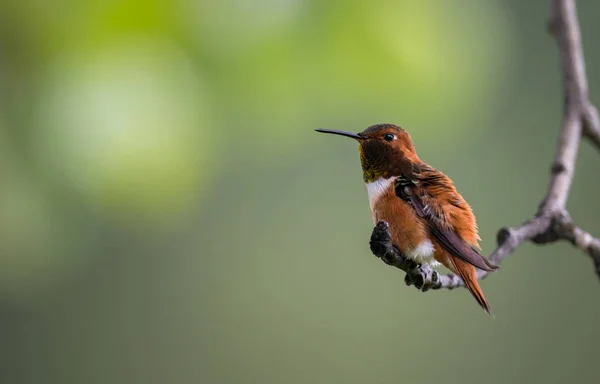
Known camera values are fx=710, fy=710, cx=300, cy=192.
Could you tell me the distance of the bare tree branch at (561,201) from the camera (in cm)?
131

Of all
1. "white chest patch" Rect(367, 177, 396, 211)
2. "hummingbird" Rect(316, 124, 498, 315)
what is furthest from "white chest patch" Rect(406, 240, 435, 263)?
"white chest patch" Rect(367, 177, 396, 211)

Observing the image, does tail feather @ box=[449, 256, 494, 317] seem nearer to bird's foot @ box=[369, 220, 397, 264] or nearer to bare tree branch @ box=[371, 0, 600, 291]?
bare tree branch @ box=[371, 0, 600, 291]

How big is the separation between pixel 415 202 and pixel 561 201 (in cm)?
67

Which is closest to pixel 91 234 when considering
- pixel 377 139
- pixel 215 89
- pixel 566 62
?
pixel 215 89

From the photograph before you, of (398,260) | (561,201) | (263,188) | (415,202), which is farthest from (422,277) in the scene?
(263,188)

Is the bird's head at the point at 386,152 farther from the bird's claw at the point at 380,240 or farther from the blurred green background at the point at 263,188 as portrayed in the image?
the bird's claw at the point at 380,240

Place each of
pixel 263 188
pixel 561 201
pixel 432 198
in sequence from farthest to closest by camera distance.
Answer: pixel 263 188, pixel 561 201, pixel 432 198

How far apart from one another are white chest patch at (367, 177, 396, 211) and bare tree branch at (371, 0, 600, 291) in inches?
8.4

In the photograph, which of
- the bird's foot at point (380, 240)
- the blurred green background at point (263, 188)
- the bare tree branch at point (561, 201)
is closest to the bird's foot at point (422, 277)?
the bare tree branch at point (561, 201)

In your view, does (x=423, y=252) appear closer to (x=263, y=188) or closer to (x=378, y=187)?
(x=378, y=187)

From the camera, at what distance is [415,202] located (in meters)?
1.47

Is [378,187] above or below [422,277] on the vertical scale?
above

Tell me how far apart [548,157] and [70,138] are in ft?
21.2

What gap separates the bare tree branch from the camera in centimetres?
131
